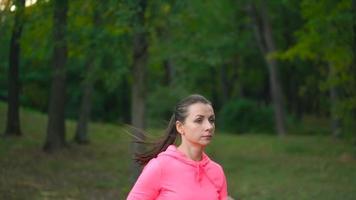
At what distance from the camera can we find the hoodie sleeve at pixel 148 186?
3.94 m

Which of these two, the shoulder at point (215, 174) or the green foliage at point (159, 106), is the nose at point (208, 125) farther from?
the green foliage at point (159, 106)

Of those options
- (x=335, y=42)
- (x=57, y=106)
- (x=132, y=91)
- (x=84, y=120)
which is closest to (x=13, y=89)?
(x=57, y=106)

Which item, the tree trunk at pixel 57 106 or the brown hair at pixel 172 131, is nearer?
the brown hair at pixel 172 131

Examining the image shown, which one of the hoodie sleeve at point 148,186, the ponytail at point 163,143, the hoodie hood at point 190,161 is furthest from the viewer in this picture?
the ponytail at point 163,143

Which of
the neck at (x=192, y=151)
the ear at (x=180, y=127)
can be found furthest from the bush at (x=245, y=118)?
the neck at (x=192, y=151)

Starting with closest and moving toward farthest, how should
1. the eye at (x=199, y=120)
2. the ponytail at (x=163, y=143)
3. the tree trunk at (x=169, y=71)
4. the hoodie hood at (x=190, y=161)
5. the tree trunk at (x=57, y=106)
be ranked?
the hoodie hood at (x=190, y=161) < the eye at (x=199, y=120) < the ponytail at (x=163, y=143) < the tree trunk at (x=57, y=106) < the tree trunk at (x=169, y=71)

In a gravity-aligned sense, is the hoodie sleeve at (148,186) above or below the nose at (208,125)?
below

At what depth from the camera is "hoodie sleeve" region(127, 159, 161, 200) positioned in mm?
3939

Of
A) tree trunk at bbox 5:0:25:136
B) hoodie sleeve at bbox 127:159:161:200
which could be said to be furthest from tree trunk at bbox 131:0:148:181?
hoodie sleeve at bbox 127:159:161:200

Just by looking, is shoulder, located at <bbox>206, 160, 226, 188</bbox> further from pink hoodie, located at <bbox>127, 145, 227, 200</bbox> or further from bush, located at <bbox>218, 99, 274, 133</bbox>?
bush, located at <bbox>218, 99, 274, 133</bbox>

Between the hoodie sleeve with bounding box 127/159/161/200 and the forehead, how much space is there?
0.45 metres

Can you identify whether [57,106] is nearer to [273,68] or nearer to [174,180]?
[174,180]

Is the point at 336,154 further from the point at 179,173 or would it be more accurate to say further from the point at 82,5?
the point at 179,173

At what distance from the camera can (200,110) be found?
4199 mm
